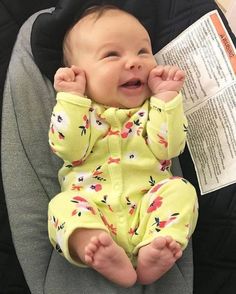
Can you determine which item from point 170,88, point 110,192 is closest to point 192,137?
point 170,88

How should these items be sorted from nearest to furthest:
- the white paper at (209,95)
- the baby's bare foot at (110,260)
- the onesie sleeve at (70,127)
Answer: the baby's bare foot at (110,260), the onesie sleeve at (70,127), the white paper at (209,95)

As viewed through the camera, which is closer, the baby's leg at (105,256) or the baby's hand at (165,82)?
the baby's leg at (105,256)

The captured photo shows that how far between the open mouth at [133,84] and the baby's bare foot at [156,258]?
0.37 meters

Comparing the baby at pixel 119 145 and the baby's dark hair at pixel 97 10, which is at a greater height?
the baby's dark hair at pixel 97 10

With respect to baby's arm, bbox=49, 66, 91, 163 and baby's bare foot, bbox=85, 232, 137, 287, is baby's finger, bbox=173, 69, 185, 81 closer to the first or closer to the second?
baby's arm, bbox=49, 66, 91, 163

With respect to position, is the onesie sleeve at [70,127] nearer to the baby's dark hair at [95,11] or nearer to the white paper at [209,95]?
the baby's dark hair at [95,11]

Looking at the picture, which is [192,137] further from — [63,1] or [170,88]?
[63,1]

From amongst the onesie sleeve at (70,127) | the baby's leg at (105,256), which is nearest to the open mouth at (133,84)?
the onesie sleeve at (70,127)

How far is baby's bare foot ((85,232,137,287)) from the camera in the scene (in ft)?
3.05

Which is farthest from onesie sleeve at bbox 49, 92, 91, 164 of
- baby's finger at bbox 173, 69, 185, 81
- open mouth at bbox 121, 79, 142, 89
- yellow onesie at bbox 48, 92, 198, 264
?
baby's finger at bbox 173, 69, 185, 81

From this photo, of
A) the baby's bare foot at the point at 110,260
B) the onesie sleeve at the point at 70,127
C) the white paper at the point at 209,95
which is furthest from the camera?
the white paper at the point at 209,95

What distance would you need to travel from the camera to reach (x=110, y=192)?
1.09 m

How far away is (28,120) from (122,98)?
23 cm

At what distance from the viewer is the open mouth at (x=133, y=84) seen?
1146 millimetres
